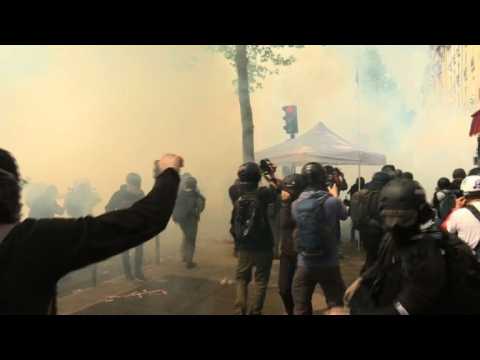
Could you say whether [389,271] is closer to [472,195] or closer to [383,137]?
[472,195]

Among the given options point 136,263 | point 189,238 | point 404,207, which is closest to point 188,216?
point 189,238

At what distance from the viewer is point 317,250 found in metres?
3.54

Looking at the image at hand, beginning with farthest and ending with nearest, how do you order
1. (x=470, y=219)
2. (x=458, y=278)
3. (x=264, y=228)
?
1. (x=264, y=228)
2. (x=470, y=219)
3. (x=458, y=278)

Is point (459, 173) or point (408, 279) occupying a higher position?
point (459, 173)

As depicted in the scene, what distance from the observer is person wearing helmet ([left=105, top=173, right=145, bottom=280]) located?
4336 mm

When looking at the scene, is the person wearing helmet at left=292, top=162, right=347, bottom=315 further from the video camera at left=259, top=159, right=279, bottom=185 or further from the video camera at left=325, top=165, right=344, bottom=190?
the video camera at left=325, top=165, right=344, bottom=190

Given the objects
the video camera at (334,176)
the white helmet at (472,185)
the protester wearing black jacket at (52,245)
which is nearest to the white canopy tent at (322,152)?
the video camera at (334,176)

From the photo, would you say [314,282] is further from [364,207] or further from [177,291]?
[177,291]

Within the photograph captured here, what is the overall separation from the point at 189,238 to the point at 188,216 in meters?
0.24

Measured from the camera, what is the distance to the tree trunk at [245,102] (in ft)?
14.4

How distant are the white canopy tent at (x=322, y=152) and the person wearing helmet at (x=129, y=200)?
1347 mm

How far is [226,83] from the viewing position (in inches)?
179

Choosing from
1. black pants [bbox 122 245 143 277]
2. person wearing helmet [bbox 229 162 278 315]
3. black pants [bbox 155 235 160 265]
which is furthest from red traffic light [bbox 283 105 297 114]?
black pants [bbox 122 245 143 277]

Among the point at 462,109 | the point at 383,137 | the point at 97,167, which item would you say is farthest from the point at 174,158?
the point at 462,109
